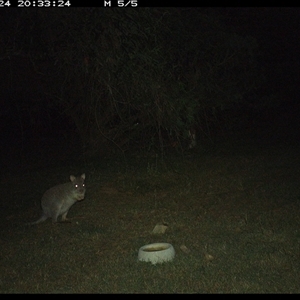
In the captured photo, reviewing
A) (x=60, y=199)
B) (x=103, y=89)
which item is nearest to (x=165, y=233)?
(x=60, y=199)

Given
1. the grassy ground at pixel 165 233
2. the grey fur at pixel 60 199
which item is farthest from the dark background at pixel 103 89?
the grey fur at pixel 60 199

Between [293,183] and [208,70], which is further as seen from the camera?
[208,70]

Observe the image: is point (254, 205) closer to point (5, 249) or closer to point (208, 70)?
point (5, 249)

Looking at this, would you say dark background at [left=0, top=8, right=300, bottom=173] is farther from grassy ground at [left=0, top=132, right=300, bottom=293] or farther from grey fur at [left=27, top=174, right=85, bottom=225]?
grey fur at [left=27, top=174, right=85, bottom=225]

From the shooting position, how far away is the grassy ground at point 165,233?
635cm

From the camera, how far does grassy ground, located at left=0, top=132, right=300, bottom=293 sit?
6.35 m

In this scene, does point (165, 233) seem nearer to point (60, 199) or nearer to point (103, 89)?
point (60, 199)

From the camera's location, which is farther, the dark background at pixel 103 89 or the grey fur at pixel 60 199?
the grey fur at pixel 60 199

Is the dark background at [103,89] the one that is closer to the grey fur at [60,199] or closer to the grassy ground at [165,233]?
the grassy ground at [165,233]

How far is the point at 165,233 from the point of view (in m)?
8.66

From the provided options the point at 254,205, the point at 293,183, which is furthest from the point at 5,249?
the point at 293,183

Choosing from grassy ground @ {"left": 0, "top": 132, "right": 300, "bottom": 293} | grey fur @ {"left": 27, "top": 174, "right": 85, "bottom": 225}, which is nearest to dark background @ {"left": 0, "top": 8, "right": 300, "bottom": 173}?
grassy ground @ {"left": 0, "top": 132, "right": 300, "bottom": 293}

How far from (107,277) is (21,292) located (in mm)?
1103

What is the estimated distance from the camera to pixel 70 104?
59.6ft
